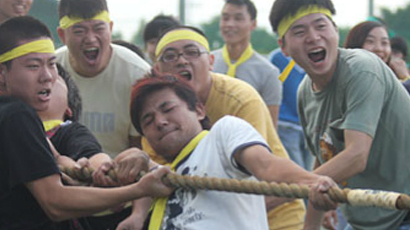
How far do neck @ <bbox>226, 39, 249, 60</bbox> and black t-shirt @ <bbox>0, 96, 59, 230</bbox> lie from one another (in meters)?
4.40

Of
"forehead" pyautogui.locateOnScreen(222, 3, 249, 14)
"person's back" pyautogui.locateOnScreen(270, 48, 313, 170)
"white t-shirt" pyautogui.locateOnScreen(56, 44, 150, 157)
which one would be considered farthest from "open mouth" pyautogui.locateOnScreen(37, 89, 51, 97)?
"forehead" pyautogui.locateOnScreen(222, 3, 249, 14)

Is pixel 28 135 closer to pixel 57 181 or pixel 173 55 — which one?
pixel 57 181

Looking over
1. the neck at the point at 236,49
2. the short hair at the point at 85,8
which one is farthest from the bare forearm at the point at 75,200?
the neck at the point at 236,49

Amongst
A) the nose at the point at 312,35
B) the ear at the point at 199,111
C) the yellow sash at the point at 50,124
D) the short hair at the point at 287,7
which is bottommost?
the yellow sash at the point at 50,124

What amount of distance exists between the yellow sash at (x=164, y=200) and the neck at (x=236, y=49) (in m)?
4.23

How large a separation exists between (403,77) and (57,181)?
12.9ft

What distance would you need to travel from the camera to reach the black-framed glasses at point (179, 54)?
215 inches

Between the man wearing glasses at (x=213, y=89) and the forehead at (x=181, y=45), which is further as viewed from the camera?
the forehead at (x=181, y=45)

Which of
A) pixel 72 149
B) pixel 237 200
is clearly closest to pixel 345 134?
pixel 237 200

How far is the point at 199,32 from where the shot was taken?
5.73 m

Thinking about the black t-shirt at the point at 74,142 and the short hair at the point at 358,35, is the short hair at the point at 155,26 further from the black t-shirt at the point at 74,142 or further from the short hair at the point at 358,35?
the black t-shirt at the point at 74,142

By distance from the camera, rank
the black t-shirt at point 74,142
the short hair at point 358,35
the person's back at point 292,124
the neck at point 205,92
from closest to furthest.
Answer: the black t-shirt at point 74,142
the neck at point 205,92
the short hair at point 358,35
the person's back at point 292,124

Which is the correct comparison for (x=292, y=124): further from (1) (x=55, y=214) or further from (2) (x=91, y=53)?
(1) (x=55, y=214)

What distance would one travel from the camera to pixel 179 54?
5484 millimetres
